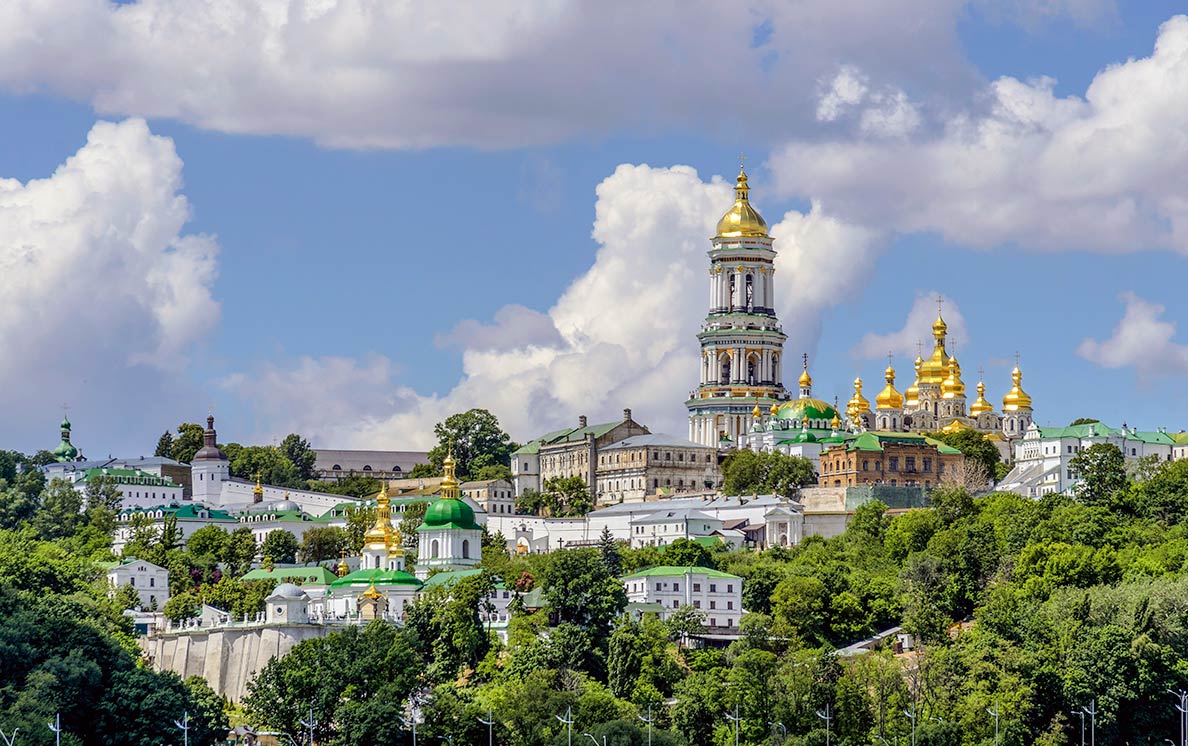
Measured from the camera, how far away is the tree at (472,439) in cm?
15762

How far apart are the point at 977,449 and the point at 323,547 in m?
33.7

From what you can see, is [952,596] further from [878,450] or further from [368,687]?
[878,450]

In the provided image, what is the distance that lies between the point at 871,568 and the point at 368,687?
93.1ft

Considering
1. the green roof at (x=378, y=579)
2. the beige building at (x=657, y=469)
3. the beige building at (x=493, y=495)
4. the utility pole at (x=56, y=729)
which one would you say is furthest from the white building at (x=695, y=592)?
the beige building at (x=493, y=495)

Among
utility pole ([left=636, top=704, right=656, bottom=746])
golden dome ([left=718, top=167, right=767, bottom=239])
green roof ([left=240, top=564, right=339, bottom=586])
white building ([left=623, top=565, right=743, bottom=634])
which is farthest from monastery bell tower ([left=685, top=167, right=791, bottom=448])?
utility pole ([left=636, top=704, right=656, bottom=746])

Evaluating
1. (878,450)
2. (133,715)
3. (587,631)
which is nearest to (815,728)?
(587,631)

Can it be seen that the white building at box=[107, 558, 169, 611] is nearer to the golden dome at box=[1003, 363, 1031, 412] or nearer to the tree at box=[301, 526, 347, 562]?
the tree at box=[301, 526, 347, 562]

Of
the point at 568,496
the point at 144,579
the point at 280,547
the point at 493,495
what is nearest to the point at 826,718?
the point at 144,579

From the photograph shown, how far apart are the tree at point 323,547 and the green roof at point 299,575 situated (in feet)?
27.9

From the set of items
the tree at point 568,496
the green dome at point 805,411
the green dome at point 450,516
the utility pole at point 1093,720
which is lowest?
the utility pole at point 1093,720

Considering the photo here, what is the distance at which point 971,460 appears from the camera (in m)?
130

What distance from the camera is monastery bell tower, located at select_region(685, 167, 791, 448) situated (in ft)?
492

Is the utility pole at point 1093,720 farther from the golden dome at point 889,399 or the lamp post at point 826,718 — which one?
the golden dome at point 889,399

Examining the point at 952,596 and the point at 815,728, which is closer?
the point at 815,728
